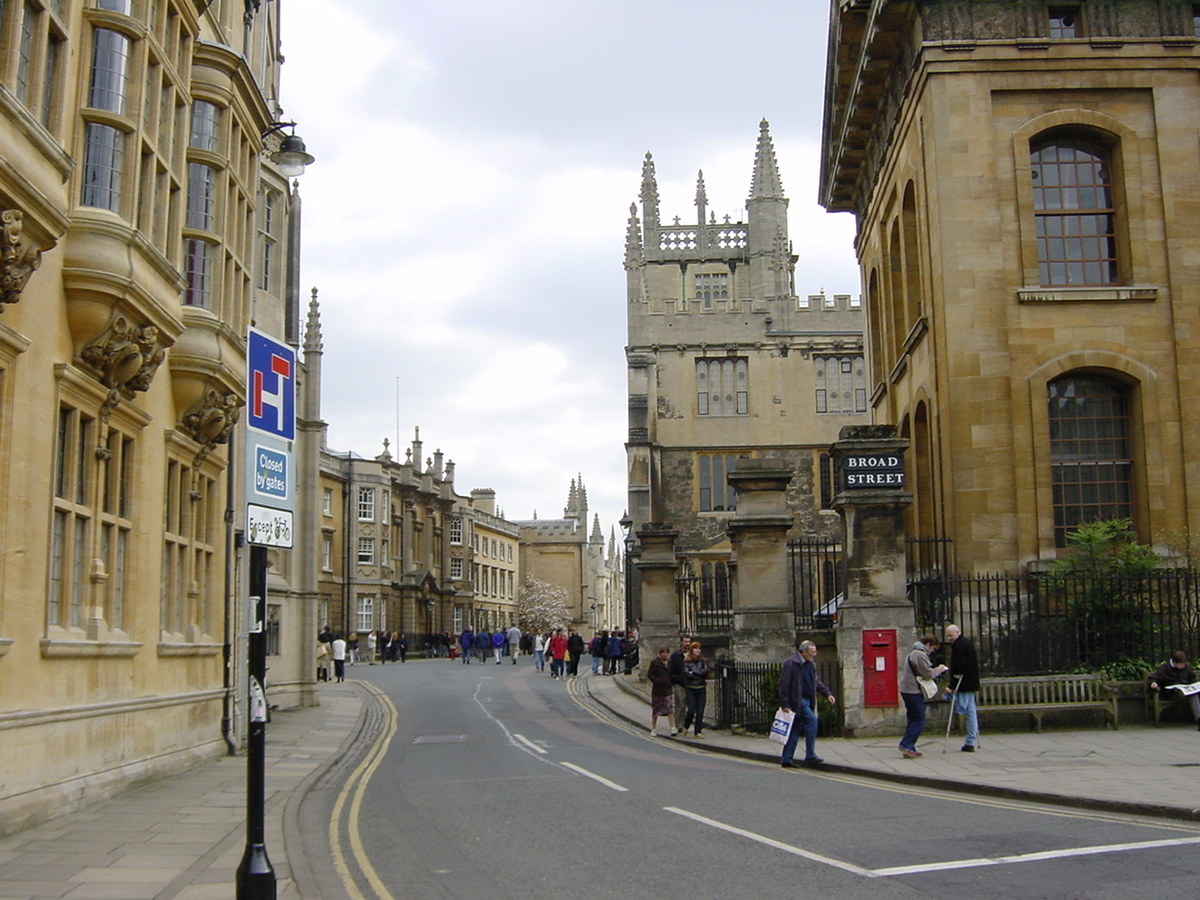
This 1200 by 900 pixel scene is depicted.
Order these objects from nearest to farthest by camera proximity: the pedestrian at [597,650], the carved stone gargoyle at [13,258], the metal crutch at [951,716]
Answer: the carved stone gargoyle at [13,258]
the metal crutch at [951,716]
the pedestrian at [597,650]

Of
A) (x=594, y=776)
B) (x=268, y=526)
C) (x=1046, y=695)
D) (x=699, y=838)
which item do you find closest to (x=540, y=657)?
(x=1046, y=695)

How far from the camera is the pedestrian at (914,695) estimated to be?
576 inches

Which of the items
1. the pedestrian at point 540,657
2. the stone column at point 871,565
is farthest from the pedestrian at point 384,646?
the stone column at point 871,565

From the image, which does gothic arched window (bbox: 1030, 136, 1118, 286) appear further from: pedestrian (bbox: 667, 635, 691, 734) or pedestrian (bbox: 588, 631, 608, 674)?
pedestrian (bbox: 588, 631, 608, 674)

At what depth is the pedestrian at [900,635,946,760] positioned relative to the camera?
1462 cm

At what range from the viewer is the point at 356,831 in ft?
35.0

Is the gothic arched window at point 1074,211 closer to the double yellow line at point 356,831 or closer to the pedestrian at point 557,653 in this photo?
the double yellow line at point 356,831

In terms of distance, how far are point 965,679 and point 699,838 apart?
6777 millimetres

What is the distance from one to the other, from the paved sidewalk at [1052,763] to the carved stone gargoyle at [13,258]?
9735 mm

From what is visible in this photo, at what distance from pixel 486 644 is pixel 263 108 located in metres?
38.7

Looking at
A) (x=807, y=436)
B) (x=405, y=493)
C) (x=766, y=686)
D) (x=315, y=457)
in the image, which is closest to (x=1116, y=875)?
(x=766, y=686)

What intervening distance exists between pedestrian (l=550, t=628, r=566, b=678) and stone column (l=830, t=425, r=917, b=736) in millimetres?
21417

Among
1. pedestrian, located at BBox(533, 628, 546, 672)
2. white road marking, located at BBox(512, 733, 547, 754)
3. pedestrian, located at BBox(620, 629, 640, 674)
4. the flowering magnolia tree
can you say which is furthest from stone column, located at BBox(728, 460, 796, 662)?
the flowering magnolia tree

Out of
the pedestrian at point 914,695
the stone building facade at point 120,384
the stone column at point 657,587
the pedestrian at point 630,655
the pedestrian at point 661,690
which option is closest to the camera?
the stone building facade at point 120,384
